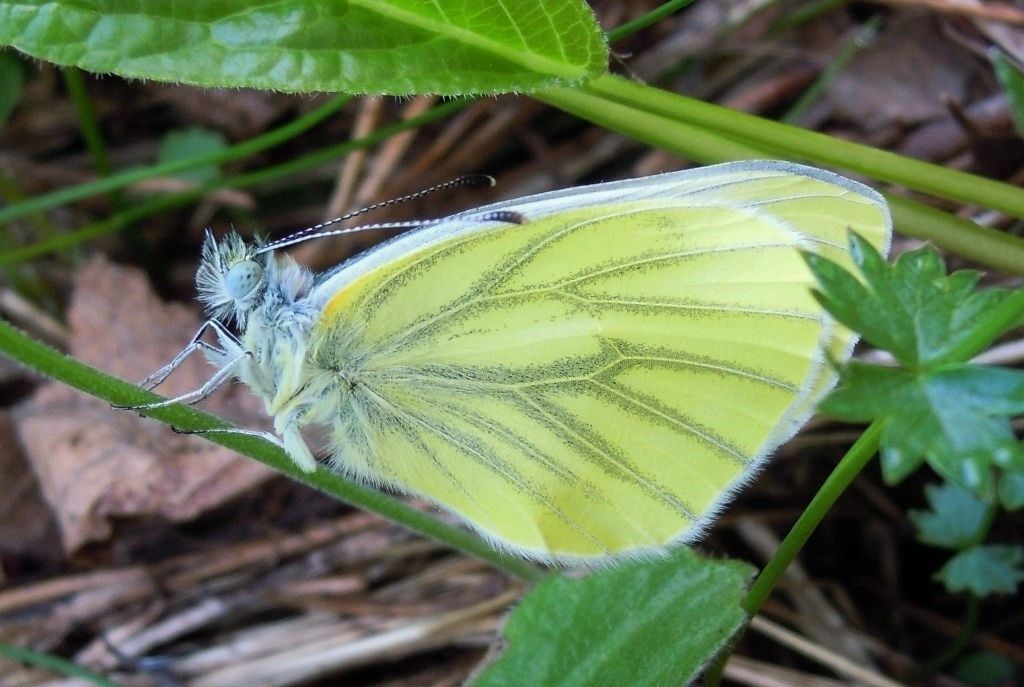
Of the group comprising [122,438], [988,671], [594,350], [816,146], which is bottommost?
[988,671]

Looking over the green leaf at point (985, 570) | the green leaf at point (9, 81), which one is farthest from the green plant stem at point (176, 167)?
the green leaf at point (985, 570)

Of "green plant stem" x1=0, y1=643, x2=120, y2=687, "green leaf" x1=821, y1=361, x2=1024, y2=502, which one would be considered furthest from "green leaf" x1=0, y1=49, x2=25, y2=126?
"green leaf" x1=821, y1=361, x2=1024, y2=502

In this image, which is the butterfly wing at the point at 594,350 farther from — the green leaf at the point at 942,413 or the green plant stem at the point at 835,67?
the green plant stem at the point at 835,67

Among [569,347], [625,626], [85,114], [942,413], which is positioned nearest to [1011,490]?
[942,413]

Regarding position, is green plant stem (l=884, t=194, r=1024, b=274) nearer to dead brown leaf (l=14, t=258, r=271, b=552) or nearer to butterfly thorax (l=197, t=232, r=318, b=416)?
butterfly thorax (l=197, t=232, r=318, b=416)

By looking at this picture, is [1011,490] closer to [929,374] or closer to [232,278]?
[929,374]
